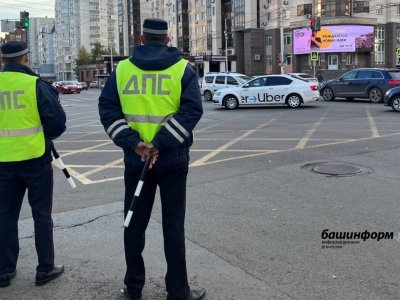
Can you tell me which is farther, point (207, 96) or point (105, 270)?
point (207, 96)

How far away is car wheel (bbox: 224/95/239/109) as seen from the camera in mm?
22609

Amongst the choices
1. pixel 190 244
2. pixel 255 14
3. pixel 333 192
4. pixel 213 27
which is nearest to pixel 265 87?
pixel 333 192

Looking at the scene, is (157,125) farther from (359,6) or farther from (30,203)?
(359,6)

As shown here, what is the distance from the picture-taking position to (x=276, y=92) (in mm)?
21812

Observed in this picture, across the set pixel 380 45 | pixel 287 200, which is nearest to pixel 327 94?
pixel 287 200

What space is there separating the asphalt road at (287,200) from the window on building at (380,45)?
185ft

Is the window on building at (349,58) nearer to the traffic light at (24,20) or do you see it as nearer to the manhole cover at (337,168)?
the traffic light at (24,20)

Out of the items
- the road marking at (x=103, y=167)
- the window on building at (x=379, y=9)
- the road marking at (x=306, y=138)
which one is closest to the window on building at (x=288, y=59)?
the window on building at (x=379, y=9)

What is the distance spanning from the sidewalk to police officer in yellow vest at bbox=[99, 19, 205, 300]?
1.24 feet

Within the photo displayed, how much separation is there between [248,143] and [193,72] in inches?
314

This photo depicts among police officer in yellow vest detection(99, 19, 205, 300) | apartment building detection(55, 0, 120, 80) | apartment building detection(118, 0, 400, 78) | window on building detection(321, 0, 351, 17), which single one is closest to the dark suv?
apartment building detection(118, 0, 400, 78)

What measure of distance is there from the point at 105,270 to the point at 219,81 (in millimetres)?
25486

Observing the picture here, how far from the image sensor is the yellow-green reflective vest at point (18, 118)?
12.8 feet

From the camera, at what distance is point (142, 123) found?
344cm
